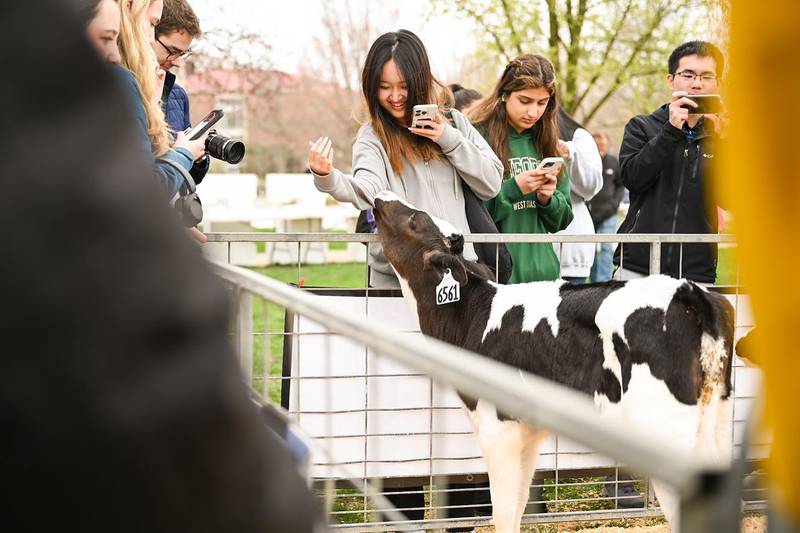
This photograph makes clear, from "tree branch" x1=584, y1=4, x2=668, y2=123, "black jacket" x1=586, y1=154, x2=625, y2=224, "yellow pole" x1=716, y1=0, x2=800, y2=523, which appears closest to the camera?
"yellow pole" x1=716, y1=0, x2=800, y2=523

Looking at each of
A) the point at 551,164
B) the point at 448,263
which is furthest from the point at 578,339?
the point at 551,164

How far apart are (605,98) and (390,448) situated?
39.3 ft

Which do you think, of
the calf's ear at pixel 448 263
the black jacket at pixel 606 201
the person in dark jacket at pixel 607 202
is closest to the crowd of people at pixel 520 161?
the calf's ear at pixel 448 263

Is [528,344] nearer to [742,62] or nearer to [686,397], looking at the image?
[686,397]

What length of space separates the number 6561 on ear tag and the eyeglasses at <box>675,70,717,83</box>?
199 cm

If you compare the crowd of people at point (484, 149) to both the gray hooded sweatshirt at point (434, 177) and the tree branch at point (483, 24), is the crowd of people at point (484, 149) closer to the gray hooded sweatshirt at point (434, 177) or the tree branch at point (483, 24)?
the gray hooded sweatshirt at point (434, 177)

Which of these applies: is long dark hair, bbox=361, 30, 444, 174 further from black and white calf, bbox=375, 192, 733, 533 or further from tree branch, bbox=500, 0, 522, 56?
tree branch, bbox=500, 0, 522, 56

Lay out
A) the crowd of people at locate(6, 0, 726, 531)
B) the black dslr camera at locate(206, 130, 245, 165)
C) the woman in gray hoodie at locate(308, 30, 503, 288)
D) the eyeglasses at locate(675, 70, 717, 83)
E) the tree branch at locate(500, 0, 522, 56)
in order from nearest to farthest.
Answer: the crowd of people at locate(6, 0, 726, 531)
the black dslr camera at locate(206, 130, 245, 165)
the woman in gray hoodie at locate(308, 30, 503, 288)
the eyeglasses at locate(675, 70, 717, 83)
the tree branch at locate(500, 0, 522, 56)

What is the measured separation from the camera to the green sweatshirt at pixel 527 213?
476cm

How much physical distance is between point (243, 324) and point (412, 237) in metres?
2.07

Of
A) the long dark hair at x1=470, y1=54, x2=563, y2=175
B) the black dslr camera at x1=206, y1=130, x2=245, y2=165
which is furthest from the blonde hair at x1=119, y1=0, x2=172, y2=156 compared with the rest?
the long dark hair at x1=470, y1=54, x2=563, y2=175

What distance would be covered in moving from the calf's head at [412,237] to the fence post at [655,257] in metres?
0.89

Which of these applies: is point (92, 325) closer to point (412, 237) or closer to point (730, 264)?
point (730, 264)

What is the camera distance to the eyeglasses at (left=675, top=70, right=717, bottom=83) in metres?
5.31
